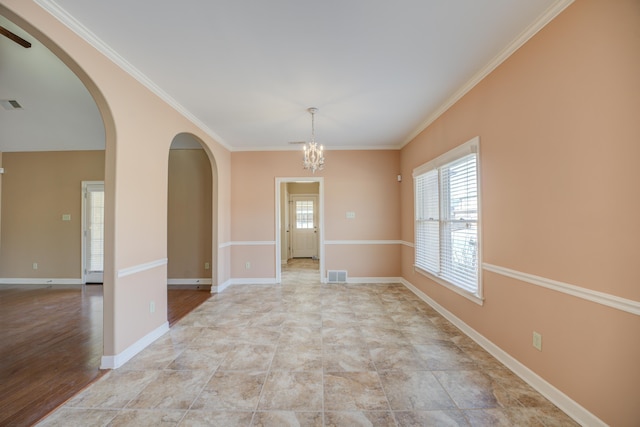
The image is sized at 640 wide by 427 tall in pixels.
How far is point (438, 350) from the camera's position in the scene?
2.58 meters

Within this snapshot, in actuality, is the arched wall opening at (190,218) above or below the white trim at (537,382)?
above

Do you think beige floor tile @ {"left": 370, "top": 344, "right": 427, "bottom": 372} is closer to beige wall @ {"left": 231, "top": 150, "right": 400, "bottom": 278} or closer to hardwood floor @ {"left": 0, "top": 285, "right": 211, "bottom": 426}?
hardwood floor @ {"left": 0, "top": 285, "right": 211, "bottom": 426}

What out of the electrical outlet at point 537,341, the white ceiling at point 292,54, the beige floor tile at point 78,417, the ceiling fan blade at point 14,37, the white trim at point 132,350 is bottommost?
the beige floor tile at point 78,417

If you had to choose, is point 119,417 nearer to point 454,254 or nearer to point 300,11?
point 300,11

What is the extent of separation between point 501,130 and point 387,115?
1.68 m

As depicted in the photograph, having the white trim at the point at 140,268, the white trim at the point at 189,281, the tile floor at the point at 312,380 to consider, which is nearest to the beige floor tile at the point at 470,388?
the tile floor at the point at 312,380

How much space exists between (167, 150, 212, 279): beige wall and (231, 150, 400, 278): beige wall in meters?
0.55

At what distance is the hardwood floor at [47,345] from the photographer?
1898 mm

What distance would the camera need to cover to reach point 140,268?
2648 millimetres

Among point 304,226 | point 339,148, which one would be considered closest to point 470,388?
point 339,148

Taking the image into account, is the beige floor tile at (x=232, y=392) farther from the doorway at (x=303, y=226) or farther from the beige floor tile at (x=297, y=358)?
the doorway at (x=303, y=226)

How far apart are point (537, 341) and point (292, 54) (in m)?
3.13

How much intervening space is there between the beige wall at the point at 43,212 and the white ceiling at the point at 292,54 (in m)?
1.63

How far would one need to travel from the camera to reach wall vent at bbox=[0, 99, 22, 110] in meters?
4.02
